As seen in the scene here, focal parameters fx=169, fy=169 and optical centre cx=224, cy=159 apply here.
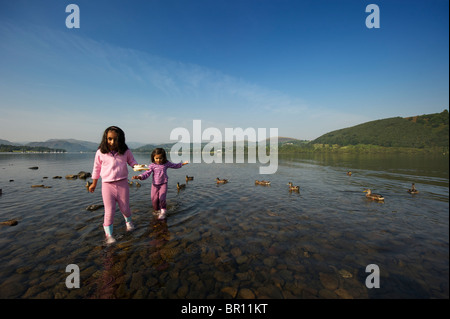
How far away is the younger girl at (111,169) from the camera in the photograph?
5.78 metres

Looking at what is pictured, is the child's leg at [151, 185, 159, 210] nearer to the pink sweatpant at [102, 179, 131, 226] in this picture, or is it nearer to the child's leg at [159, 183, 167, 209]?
the child's leg at [159, 183, 167, 209]

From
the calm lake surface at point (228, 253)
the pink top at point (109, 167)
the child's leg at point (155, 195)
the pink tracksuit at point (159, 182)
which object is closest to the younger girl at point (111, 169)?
the pink top at point (109, 167)

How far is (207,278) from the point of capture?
465 centimetres

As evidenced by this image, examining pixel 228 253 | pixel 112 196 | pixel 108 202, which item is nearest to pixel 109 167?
pixel 112 196

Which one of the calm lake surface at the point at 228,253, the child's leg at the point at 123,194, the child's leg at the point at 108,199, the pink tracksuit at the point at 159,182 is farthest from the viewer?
the pink tracksuit at the point at 159,182

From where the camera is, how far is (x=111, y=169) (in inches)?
228

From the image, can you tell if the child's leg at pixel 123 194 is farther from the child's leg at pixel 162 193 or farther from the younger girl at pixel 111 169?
the child's leg at pixel 162 193

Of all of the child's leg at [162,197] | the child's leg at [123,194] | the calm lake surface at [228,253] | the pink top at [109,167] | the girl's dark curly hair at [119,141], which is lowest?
the calm lake surface at [228,253]

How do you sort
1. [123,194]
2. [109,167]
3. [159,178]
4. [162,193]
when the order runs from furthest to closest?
[162,193]
[159,178]
[123,194]
[109,167]

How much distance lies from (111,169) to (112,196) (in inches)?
39.6

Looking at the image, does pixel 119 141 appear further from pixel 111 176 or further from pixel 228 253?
pixel 228 253

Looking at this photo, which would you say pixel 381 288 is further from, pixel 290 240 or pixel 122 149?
pixel 122 149

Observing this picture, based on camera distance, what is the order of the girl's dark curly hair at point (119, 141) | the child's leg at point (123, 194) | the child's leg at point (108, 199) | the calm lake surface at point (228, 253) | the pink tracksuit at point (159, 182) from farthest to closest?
1. the pink tracksuit at point (159, 182)
2. the child's leg at point (123, 194)
3. the child's leg at point (108, 199)
4. the girl's dark curly hair at point (119, 141)
5. the calm lake surface at point (228, 253)

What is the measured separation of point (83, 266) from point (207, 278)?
373 cm
